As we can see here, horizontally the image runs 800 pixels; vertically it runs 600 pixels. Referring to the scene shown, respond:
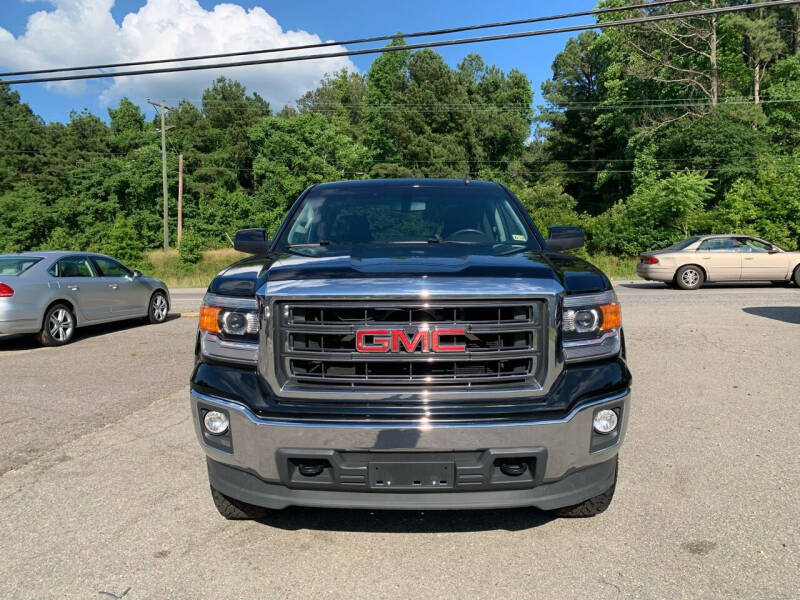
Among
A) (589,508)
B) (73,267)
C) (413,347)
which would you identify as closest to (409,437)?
(413,347)

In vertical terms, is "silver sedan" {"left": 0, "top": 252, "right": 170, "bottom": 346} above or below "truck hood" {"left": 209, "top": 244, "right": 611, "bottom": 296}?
below

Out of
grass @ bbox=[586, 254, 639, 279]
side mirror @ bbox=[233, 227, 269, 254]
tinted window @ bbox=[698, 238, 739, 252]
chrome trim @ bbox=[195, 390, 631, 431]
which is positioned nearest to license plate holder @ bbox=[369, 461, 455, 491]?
chrome trim @ bbox=[195, 390, 631, 431]

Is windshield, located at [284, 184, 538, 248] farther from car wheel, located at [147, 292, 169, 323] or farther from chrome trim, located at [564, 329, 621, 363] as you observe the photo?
car wheel, located at [147, 292, 169, 323]

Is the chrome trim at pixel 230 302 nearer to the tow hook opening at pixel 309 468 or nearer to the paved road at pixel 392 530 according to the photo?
the tow hook opening at pixel 309 468

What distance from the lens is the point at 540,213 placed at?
37.3 meters

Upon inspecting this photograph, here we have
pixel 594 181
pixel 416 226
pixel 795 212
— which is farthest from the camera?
pixel 594 181

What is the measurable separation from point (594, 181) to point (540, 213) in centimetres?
1640

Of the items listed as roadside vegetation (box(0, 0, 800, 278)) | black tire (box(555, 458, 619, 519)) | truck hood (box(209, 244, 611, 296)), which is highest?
roadside vegetation (box(0, 0, 800, 278))

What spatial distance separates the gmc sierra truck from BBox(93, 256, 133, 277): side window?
8.79m

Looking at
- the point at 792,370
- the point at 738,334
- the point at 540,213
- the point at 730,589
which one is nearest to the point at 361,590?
the point at 730,589

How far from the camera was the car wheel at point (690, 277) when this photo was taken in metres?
17.4

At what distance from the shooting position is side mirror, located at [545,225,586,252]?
162 inches

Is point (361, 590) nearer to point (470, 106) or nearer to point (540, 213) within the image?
point (540, 213)

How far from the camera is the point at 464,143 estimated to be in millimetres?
50969
